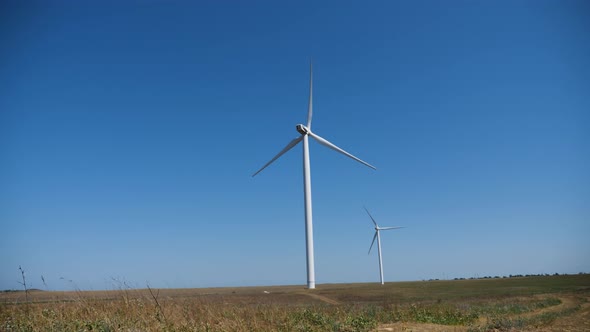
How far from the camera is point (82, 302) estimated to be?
13242 mm

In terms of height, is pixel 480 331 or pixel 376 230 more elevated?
pixel 376 230

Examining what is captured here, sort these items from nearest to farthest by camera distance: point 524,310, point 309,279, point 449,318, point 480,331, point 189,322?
point 189,322 < point 480,331 < point 449,318 < point 524,310 < point 309,279

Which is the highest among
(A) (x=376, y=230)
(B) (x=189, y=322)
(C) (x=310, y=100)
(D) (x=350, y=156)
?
(C) (x=310, y=100)

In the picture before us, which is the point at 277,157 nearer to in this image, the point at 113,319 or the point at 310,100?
the point at 310,100

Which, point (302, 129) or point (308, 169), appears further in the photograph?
point (302, 129)

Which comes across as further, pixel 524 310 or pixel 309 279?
pixel 309 279

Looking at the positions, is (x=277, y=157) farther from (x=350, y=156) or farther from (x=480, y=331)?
(x=480, y=331)

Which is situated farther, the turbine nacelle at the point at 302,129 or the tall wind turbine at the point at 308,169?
the turbine nacelle at the point at 302,129

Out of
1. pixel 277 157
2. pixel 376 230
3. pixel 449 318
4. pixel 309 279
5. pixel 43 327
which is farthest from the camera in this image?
pixel 376 230

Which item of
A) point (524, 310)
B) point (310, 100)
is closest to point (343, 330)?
point (524, 310)

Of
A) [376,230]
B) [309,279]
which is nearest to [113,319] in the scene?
[309,279]

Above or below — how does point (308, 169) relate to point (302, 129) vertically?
below

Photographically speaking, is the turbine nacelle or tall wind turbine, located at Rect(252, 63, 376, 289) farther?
the turbine nacelle

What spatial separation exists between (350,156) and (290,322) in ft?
168
